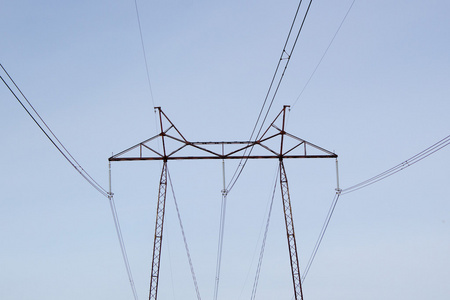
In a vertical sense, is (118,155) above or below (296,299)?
above

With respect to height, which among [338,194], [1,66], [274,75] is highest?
[338,194]

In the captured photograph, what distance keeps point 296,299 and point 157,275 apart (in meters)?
10.6

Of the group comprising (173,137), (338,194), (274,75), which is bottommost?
(274,75)

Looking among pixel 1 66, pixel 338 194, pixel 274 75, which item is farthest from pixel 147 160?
pixel 1 66

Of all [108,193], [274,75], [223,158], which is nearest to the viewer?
[274,75]

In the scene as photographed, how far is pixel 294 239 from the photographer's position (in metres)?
55.9

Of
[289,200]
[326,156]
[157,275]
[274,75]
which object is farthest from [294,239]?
[274,75]

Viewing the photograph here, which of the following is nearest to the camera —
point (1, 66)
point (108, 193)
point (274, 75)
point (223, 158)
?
point (1, 66)

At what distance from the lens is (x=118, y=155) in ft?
179

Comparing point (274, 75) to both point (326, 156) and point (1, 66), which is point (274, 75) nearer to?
point (1, 66)

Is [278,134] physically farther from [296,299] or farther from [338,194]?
[296,299]

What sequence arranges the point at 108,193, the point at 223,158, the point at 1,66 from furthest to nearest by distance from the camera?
the point at 108,193 → the point at 223,158 → the point at 1,66

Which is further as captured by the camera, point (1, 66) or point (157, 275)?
point (157, 275)

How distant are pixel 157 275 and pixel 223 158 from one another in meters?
10.7
